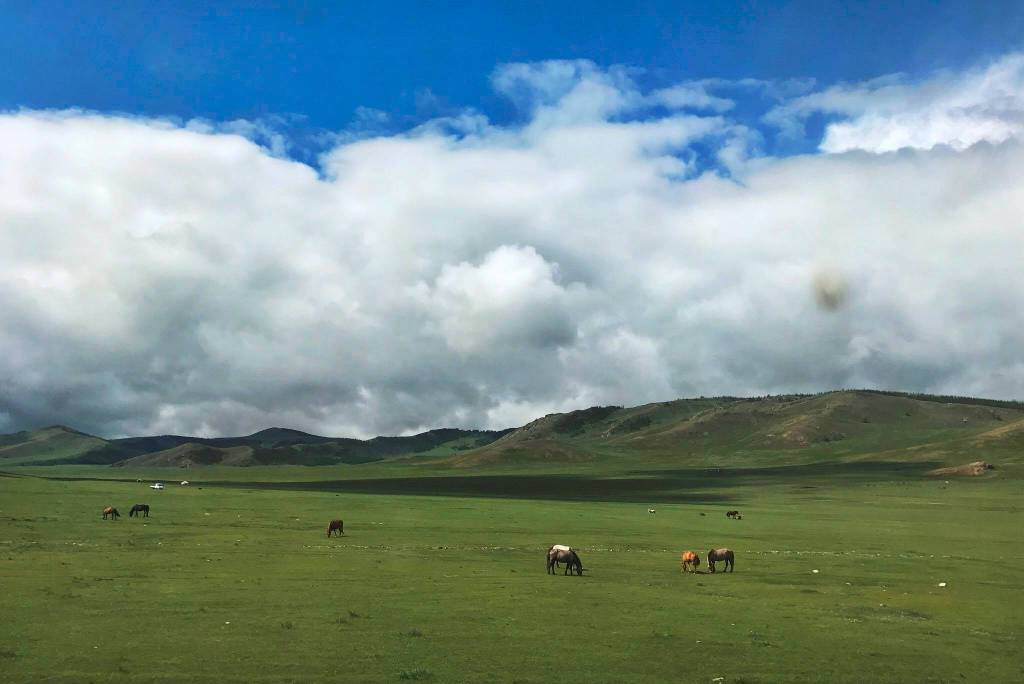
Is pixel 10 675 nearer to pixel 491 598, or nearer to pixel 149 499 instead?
pixel 491 598

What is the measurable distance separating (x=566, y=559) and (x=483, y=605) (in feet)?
32.1

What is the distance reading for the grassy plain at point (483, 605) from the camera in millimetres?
19688

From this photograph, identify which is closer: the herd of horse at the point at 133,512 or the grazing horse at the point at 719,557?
the grazing horse at the point at 719,557

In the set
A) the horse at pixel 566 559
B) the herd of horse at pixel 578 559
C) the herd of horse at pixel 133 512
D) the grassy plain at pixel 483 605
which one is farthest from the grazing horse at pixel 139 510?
the horse at pixel 566 559

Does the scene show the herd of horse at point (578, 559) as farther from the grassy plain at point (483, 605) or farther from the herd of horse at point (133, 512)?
the herd of horse at point (133, 512)

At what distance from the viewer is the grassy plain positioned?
1969 cm

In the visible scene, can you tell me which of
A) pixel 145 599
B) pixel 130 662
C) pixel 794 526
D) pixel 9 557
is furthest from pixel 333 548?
pixel 794 526

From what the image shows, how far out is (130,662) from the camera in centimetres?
1880

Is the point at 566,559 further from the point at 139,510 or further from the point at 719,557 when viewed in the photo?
the point at 139,510

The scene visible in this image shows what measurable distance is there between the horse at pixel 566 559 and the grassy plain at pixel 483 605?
0.88m

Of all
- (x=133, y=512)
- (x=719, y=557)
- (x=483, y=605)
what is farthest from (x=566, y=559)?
(x=133, y=512)

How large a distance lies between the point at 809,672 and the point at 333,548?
30.6 m

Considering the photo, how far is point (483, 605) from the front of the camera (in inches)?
1089

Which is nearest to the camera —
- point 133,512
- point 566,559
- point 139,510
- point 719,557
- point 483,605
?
point 483,605
